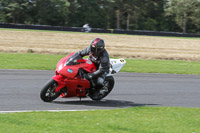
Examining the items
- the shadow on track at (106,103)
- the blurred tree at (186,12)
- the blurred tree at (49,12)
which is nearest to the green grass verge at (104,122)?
the shadow on track at (106,103)

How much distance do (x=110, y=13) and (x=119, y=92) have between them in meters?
52.4

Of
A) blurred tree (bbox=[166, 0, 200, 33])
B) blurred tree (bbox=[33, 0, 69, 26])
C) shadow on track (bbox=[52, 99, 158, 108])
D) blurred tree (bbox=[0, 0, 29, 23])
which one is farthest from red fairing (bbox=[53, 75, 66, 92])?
blurred tree (bbox=[166, 0, 200, 33])

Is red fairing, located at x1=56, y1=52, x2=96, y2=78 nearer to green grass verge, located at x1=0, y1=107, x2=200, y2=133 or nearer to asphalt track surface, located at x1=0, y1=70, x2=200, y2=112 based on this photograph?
asphalt track surface, located at x1=0, y1=70, x2=200, y2=112

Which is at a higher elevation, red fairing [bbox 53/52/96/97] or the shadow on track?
red fairing [bbox 53/52/96/97]

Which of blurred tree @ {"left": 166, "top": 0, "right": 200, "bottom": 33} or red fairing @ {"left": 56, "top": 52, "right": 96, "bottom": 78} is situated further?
blurred tree @ {"left": 166, "top": 0, "right": 200, "bottom": 33}

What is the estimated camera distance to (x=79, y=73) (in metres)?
8.21

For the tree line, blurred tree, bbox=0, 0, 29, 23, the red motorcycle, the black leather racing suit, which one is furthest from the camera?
the tree line

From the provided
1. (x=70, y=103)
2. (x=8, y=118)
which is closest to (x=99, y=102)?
(x=70, y=103)

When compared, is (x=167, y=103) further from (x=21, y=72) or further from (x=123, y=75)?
(x=21, y=72)

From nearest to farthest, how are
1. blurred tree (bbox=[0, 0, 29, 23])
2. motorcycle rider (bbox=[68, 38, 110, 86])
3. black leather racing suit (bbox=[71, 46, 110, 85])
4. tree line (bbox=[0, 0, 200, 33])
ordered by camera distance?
motorcycle rider (bbox=[68, 38, 110, 86]) → black leather racing suit (bbox=[71, 46, 110, 85]) → blurred tree (bbox=[0, 0, 29, 23]) → tree line (bbox=[0, 0, 200, 33])

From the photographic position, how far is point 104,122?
6402mm

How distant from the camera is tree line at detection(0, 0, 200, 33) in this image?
52312 mm

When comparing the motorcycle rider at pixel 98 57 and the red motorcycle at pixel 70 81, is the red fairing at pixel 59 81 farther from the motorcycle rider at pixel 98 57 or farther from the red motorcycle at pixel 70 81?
the motorcycle rider at pixel 98 57

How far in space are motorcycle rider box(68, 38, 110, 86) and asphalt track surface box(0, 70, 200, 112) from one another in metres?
0.72
